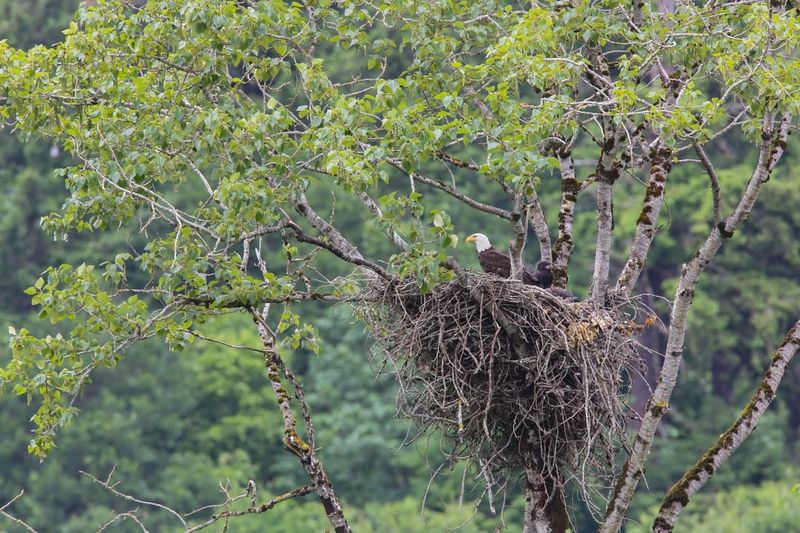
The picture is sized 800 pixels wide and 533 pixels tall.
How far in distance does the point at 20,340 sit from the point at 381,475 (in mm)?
24915

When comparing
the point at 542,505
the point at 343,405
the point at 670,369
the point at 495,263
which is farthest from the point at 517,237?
the point at 343,405

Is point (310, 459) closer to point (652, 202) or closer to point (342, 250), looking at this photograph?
point (342, 250)

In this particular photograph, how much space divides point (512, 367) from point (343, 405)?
2481cm

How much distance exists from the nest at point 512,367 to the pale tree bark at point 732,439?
19.4 inches

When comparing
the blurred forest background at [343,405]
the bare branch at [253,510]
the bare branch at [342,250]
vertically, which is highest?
the bare branch at [342,250]

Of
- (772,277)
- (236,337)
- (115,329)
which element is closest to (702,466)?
(115,329)

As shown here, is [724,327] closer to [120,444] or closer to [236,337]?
[236,337]

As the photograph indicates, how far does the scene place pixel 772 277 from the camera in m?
30.6

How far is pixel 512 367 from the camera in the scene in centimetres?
979

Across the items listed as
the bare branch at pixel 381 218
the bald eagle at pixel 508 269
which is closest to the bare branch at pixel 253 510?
the bare branch at pixel 381 218

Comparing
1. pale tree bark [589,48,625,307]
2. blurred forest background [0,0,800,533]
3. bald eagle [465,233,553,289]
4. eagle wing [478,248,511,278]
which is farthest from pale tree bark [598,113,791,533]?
blurred forest background [0,0,800,533]

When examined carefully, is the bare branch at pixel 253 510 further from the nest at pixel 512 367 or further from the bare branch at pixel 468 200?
the bare branch at pixel 468 200

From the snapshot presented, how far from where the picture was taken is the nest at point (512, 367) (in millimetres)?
9555

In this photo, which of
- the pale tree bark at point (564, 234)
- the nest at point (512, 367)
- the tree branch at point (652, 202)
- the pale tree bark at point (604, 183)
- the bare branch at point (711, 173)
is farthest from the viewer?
the pale tree bark at point (564, 234)
